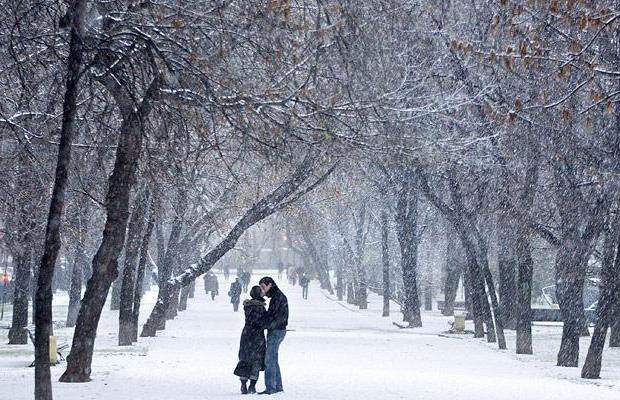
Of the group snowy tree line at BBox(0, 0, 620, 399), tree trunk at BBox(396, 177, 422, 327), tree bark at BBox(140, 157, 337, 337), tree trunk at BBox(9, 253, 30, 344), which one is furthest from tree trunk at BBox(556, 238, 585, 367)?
tree trunk at BBox(396, 177, 422, 327)

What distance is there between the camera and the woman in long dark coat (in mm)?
18406

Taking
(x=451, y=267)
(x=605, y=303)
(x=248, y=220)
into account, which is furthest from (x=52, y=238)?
(x=451, y=267)

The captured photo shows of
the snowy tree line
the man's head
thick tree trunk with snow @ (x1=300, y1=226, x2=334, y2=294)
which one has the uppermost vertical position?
thick tree trunk with snow @ (x1=300, y1=226, x2=334, y2=294)

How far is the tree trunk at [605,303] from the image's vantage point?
23312mm

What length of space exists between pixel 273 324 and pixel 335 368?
21.7 feet

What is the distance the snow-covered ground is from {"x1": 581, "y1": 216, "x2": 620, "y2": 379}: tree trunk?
402 millimetres

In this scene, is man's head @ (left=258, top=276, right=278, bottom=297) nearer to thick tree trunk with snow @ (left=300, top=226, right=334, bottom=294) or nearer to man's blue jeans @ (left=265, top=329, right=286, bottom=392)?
man's blue jeans @ (left=265, top=329, right=286, bottom=392)

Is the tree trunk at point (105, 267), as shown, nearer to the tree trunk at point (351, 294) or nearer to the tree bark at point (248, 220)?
the tree bark at point (248, 220)

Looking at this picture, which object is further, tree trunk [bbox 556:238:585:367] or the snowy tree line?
tree trunk [bbox 556:238:585:367]

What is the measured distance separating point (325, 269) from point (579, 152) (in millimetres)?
69026

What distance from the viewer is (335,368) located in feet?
81.0

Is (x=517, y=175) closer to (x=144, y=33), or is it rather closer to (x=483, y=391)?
(x=483, y=391)

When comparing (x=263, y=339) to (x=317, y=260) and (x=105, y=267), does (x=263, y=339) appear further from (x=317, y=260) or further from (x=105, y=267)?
(x=317, y=260)

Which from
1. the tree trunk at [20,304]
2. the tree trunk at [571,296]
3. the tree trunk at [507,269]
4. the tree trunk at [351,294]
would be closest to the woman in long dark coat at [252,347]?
the tree trunk at [571,296]
